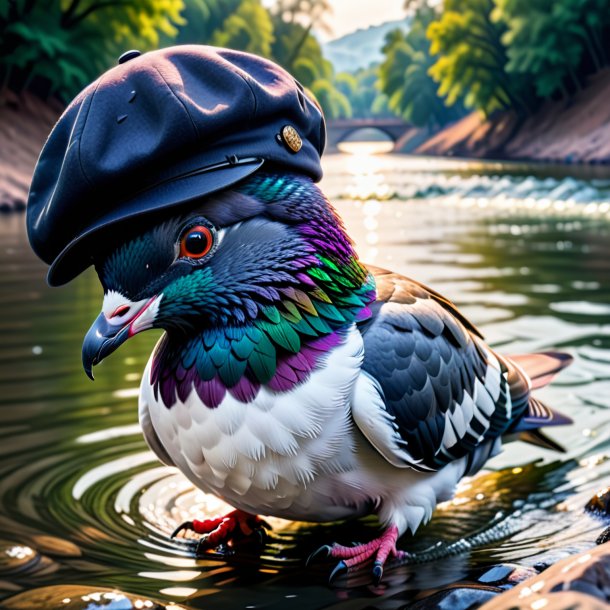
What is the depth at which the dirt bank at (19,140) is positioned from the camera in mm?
19384

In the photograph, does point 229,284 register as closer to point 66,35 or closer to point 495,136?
point 66,35

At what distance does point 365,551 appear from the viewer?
9.44 ft

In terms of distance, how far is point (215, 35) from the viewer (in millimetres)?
50031

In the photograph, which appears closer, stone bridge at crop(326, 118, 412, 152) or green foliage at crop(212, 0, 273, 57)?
green foliage at crop(212, 0, 273, 57)

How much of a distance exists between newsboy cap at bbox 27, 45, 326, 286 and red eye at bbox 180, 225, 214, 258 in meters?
0.11

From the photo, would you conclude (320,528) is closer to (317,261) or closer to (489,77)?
(317,261)

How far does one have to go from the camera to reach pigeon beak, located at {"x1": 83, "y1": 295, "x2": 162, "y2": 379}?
258 cm

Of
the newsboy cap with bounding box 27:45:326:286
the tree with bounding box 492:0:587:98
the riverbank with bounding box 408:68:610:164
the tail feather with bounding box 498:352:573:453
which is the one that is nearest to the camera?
the newsboy cap with bounding box 27:45:326:286

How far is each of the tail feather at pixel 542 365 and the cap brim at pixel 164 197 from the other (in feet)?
5.58

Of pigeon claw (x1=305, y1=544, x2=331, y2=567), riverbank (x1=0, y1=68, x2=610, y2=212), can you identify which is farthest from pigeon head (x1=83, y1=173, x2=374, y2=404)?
riverbank (x1=0, y1=68, x2=610, y2=212)

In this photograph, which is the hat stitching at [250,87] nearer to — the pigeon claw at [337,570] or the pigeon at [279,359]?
the pigeon at [279,359]

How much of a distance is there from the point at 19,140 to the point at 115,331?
80.6 feet

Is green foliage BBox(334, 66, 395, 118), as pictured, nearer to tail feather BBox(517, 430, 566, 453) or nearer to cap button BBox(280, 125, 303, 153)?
tail feather BBox(517, 430, 566, 453)

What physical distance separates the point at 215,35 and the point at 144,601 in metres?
49.8
